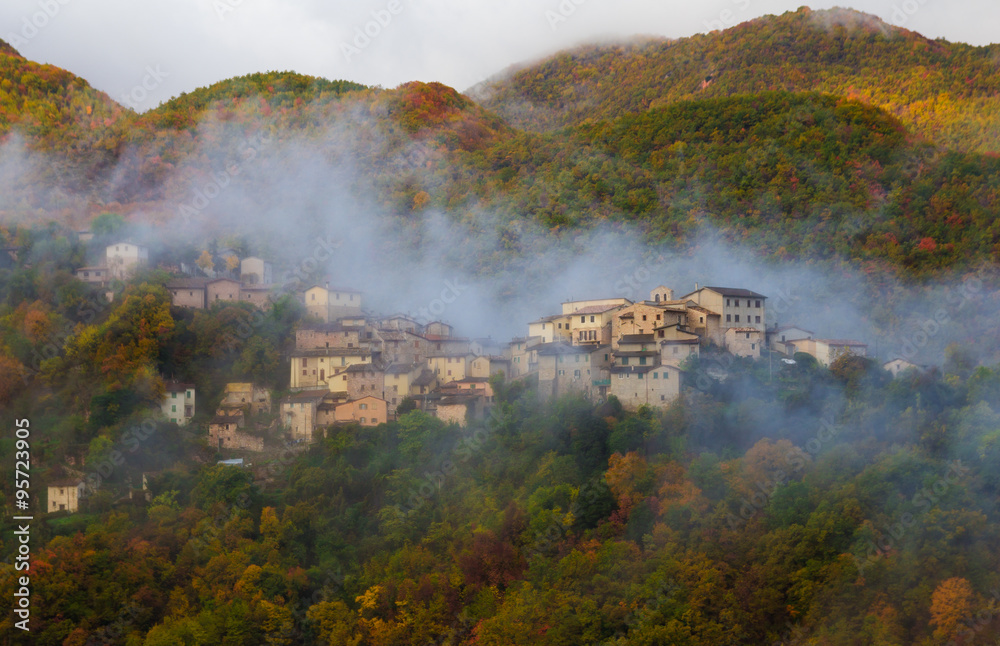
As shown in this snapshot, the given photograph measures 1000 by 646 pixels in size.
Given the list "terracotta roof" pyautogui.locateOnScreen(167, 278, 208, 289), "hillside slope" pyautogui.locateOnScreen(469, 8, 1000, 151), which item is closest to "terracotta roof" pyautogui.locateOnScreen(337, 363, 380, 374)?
"terracotta roof" pyautogui.locateOnScreen(167, 278, 208, 289)

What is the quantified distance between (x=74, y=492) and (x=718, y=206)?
35.8 metres

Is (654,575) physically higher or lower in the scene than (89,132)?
lower

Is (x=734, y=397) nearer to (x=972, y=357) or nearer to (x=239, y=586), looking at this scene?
(x=972, y=357)

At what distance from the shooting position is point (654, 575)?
3117 cm

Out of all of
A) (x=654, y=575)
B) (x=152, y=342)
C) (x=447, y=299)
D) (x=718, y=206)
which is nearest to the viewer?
(x=654, y=575)

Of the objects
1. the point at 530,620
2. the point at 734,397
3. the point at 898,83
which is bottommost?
the point at 530,620

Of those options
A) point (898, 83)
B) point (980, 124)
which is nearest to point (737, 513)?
point (980, 124)

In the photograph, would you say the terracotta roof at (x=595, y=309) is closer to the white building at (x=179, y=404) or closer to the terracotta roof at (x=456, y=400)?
the terracotta roof at (x=456, y=400)

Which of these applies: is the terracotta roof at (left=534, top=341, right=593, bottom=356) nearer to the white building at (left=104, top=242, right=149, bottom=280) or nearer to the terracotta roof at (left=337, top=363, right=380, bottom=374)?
the terracotta roof at (left=337, top=363, right=380, bottom=374)

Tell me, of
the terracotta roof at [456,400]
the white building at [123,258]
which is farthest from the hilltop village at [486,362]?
the white building at [123,258]

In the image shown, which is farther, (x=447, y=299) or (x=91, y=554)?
(x=447, y=299)

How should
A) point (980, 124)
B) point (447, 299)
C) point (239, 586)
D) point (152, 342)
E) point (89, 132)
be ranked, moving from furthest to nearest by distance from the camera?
1. point (89, 132)
2. point (980, 124)
3. point (447, 299)
4. point (152, 342)
5. point (239, 586)

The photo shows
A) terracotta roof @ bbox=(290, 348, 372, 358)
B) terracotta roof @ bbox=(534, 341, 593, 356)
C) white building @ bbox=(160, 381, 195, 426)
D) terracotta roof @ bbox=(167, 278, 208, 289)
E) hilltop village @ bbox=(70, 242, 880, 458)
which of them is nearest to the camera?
hilltop village @ bbox=(70, 242, 880, 458)

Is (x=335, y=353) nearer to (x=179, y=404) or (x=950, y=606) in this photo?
(x=179, y=404)
